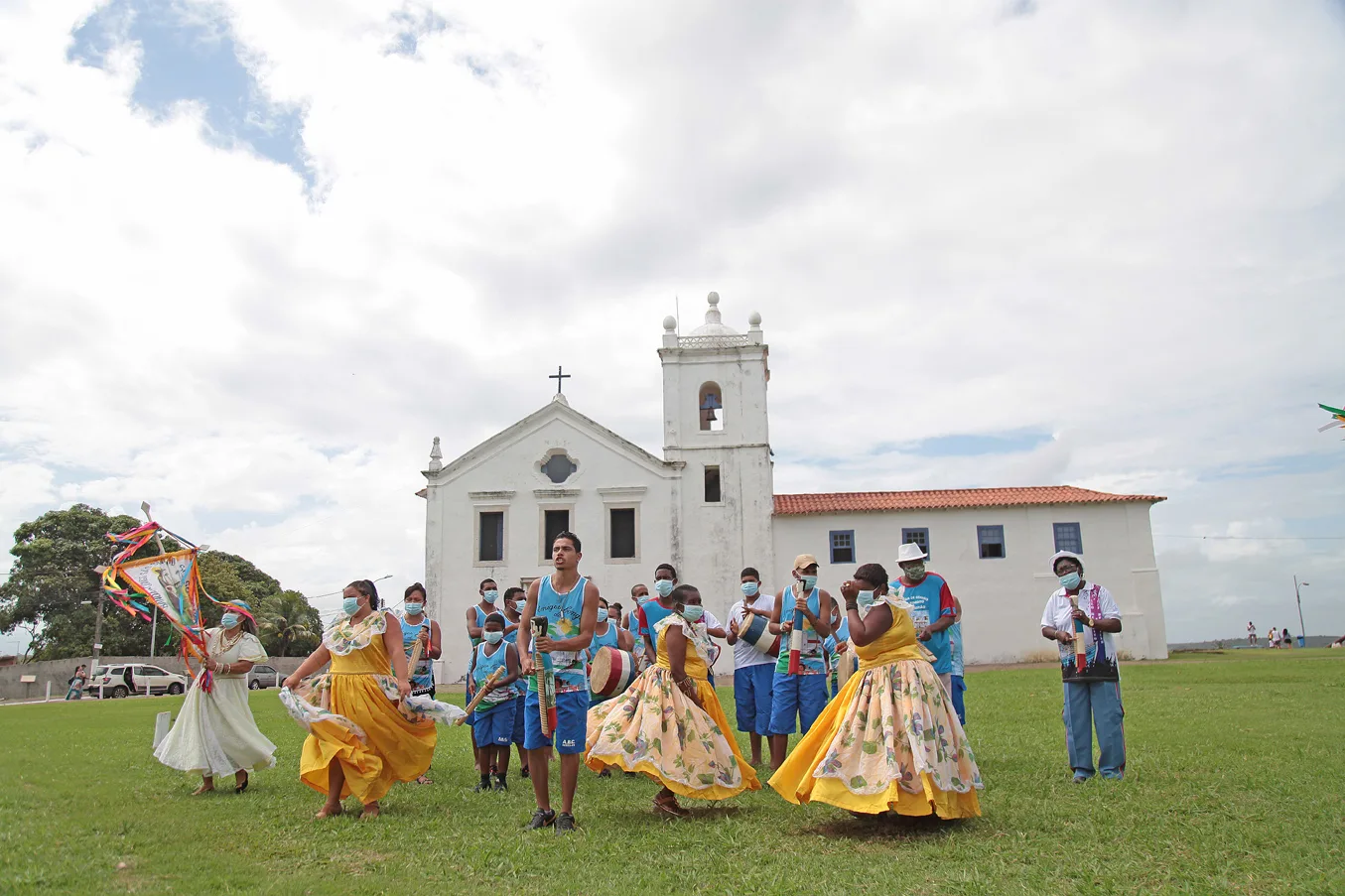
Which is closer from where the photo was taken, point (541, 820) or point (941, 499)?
point (541, 820)

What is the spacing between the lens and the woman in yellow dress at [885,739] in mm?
6051

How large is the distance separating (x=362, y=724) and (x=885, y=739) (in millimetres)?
3990

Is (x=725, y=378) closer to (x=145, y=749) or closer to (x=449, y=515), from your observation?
(x=449, y=515)

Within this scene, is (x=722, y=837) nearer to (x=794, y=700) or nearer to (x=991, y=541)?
(x=794, y=700)

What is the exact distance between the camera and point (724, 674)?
32219 mm

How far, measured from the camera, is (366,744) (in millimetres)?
7496

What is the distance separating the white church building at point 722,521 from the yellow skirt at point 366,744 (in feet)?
81.8

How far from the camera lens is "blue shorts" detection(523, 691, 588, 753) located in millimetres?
6848

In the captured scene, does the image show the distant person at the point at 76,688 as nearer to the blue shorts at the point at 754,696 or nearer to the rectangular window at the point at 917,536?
the rectangular window at the point at 917,536

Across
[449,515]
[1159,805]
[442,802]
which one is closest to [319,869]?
[442,802]

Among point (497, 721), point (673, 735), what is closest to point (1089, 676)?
point (673, 735)

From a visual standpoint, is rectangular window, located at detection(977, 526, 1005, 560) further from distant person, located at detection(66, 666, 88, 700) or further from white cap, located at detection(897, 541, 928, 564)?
distant person, located at detection(66, 666, 88, 700)

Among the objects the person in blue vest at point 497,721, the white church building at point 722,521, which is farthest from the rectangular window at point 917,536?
the person in blue vest at point 497,721

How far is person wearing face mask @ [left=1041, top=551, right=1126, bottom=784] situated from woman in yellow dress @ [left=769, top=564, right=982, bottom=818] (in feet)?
7.25
